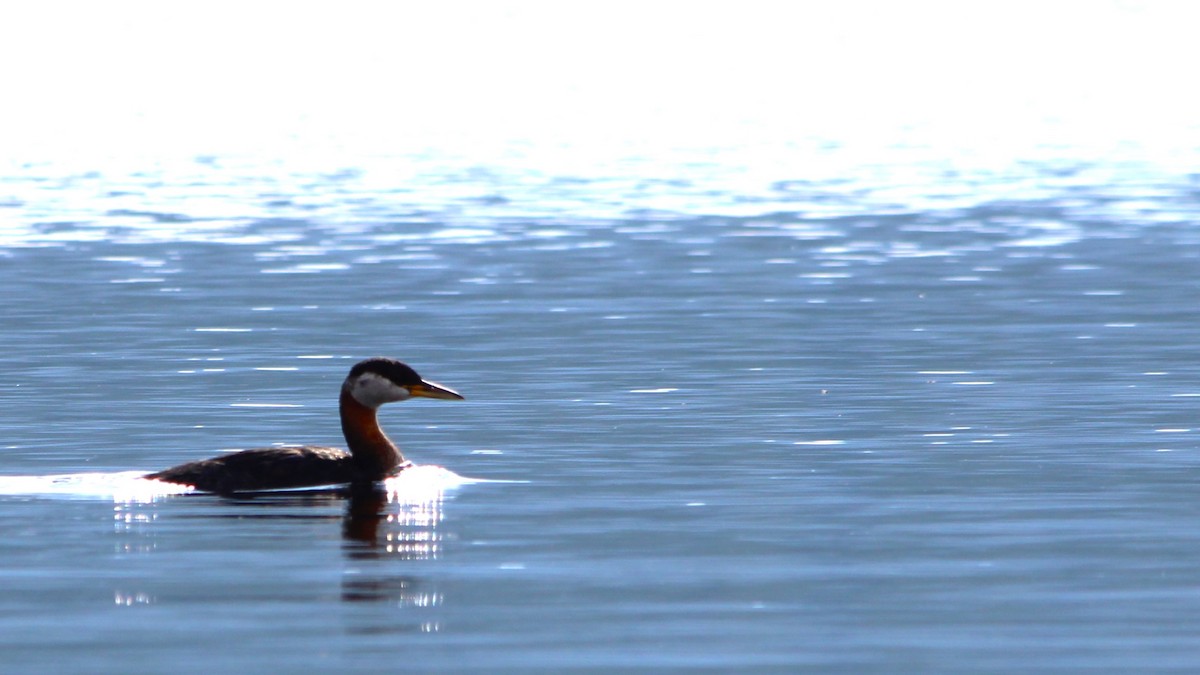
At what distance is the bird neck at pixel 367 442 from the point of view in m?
21.5

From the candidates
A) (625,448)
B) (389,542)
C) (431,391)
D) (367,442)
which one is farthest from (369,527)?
(625,448)

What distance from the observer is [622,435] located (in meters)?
23.5

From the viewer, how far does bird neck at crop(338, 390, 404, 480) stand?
21547mm

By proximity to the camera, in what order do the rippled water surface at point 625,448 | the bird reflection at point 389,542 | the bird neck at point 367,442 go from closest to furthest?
the rippled water surface at point 625,448
the bird reflection at point 389,542
the bird neck at point 367,442

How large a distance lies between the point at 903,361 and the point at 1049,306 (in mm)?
7213

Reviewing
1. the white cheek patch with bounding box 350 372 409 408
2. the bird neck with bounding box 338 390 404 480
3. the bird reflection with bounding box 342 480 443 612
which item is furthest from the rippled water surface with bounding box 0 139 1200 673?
the white cheek patch with bounding box 350 372 409 408

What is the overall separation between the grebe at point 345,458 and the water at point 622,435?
214mm

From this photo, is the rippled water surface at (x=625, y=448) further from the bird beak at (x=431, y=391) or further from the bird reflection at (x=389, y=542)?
the bird beak at (x=431, y=391)

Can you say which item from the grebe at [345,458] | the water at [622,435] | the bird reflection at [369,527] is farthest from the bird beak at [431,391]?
the bird reflection at [369,527]

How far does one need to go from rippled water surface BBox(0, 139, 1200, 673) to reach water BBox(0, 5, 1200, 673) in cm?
6

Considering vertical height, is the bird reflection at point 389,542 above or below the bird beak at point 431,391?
below

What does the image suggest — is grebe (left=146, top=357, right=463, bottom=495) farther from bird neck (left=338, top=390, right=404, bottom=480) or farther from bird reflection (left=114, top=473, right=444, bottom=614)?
bird reflection (left=114, top=473, right=444, bottom=614)

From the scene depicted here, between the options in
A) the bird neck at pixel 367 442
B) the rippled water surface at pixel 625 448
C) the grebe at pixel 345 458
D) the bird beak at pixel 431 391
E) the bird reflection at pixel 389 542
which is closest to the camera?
the rippled water surface at pixel 625 448

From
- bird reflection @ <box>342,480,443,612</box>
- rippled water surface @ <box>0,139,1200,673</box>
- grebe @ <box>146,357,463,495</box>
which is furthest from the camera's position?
grebe @ <box>146,357,463,495</box>
